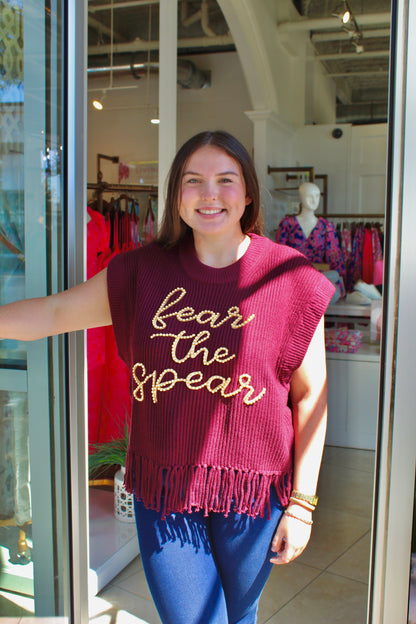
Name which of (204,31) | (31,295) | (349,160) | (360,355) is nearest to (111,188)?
(360,355)

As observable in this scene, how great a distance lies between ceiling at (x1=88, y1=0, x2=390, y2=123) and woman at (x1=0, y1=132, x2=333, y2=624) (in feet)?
15.0

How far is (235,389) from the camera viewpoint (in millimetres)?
1210

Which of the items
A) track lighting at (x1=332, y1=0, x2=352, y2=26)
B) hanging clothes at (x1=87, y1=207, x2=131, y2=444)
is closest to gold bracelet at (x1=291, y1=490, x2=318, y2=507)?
hanging clothes at (x1=87, y1=207, x2=131, y2=444)

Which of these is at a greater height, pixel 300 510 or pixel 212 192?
pixel 212 192

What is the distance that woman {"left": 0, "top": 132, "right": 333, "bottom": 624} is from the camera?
1.22 m

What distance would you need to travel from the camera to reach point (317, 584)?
8.07 ft

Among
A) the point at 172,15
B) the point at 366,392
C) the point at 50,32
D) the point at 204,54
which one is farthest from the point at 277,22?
the point at 50,32

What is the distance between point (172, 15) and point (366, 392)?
2.61 m

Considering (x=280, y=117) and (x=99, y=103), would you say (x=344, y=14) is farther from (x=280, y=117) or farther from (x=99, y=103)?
(x=99, y=103)

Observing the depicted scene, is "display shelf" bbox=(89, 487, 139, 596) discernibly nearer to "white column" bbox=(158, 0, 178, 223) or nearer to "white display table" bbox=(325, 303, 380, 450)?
"white column" bbox=(158, 0, 178, 223)

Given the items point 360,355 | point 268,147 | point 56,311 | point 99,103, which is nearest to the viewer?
point 56,311

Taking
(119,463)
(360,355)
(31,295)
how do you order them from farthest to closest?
(360,355), (119,463), (31,295)

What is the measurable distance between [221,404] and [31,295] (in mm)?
667

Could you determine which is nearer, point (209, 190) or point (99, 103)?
point (209, 190)
